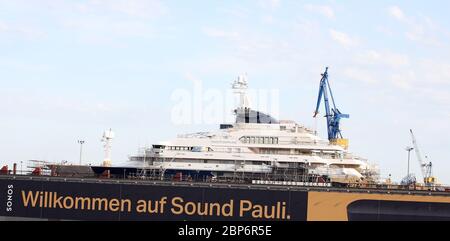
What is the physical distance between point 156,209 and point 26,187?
840cm

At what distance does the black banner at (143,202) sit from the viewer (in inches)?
2297

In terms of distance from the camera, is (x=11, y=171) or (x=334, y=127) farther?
(x=334, y=127)

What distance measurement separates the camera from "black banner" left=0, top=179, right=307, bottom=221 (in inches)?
2297

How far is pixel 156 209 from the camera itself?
58.9 m

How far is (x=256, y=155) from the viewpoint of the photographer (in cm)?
7031

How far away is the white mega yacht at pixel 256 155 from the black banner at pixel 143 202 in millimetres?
9575

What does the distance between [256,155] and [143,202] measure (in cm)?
1351

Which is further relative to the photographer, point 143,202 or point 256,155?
point 256,155

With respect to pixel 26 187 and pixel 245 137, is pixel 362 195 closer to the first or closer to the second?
pixel 245 137

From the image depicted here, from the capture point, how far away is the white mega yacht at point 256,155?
228ft

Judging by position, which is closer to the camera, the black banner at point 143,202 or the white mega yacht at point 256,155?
the black banner at point 143,202

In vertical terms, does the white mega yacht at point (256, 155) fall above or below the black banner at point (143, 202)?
above

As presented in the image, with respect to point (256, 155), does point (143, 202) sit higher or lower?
lower
